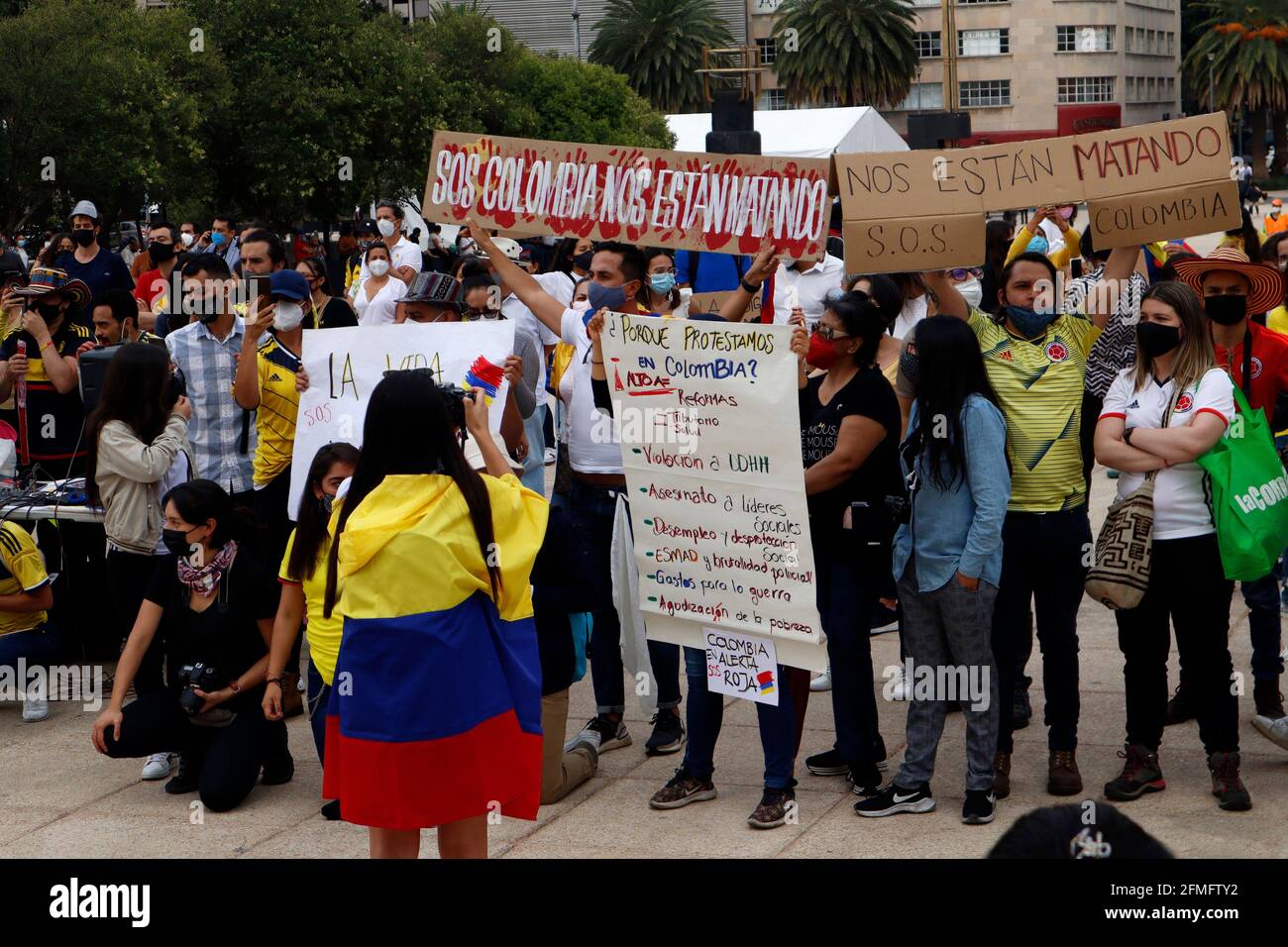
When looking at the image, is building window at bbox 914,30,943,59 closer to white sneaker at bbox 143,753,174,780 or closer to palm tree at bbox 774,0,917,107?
palm tree at bbox 774,0,917,107

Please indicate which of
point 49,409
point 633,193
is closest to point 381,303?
point 49,409

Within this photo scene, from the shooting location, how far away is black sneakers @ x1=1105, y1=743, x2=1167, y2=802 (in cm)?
562

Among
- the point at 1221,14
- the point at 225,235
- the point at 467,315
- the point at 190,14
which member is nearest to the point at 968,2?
the point at 1221,14

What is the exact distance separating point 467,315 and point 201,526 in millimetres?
2685

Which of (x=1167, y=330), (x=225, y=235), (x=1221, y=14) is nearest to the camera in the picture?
(x=1167, y=330)

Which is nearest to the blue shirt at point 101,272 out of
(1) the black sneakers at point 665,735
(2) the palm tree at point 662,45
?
(1) the black sneakers at point 665,735

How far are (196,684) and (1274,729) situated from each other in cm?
410

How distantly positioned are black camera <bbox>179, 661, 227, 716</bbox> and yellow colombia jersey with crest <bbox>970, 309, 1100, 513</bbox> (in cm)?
313

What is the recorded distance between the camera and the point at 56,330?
852 centimetres

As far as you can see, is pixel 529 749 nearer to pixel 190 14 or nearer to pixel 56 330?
pixel 56 330

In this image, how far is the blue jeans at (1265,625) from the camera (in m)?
6.42

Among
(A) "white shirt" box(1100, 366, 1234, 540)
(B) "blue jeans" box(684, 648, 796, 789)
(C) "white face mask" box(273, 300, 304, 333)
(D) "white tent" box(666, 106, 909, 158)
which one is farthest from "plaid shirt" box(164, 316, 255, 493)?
(D) "white tent" box(666, 106, 909, 158)

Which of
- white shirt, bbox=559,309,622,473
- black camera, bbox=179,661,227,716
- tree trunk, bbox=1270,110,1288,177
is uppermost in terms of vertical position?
tree trunk, bbox=1270,110,1288,177

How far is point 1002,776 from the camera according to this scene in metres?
5.77
